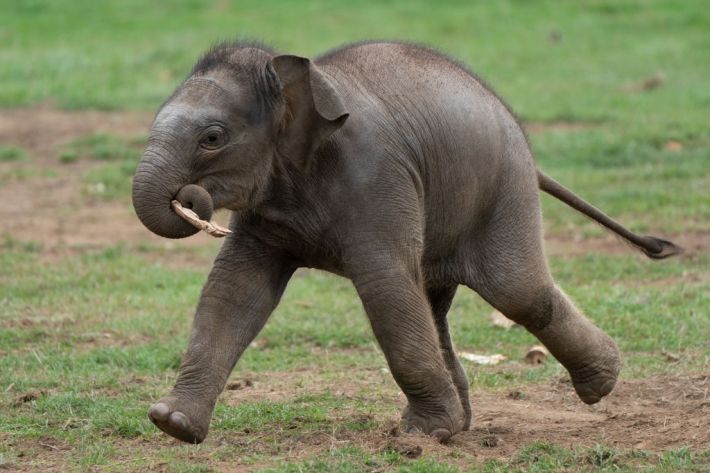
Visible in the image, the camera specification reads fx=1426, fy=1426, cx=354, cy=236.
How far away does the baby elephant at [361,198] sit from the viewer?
5.67 meters

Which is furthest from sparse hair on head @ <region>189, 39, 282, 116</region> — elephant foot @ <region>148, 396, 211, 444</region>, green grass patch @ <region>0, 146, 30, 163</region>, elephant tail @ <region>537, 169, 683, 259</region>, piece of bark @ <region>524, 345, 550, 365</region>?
green grass patch @ <region>0, 146, 30, 163</region>

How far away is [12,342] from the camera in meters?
8.41

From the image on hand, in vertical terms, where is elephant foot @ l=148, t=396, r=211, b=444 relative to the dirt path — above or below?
above

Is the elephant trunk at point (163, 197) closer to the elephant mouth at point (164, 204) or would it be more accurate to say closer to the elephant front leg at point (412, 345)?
the elephant mouth at point (164, 204)

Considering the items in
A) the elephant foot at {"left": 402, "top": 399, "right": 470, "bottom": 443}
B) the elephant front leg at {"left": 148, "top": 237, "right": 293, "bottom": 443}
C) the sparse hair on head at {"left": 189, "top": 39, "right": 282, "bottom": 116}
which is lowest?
the elephant foot at {"left": 402, "top": 399, "right": 470, "bottom": 443}

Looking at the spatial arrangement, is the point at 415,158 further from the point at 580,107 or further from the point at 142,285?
the point at 580,107

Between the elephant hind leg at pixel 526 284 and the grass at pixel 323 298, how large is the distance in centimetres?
63

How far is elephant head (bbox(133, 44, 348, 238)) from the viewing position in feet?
17.9

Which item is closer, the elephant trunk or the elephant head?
the elephant trunk

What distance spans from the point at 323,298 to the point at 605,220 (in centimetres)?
305

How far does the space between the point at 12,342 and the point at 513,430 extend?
335 centimetres

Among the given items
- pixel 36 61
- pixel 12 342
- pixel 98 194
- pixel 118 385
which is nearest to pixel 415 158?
pixel 118 385

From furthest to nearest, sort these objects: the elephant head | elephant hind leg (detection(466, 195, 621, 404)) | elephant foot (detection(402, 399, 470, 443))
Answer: elephant hind leg (detection(466, 195, 621, 404)) < elephant foot (detection(402, 399, 470, 443)) < the elephant head

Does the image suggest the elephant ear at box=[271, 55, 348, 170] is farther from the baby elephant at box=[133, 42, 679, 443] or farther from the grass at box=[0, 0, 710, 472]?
the grass at box=[0, 0, 710, 472]
